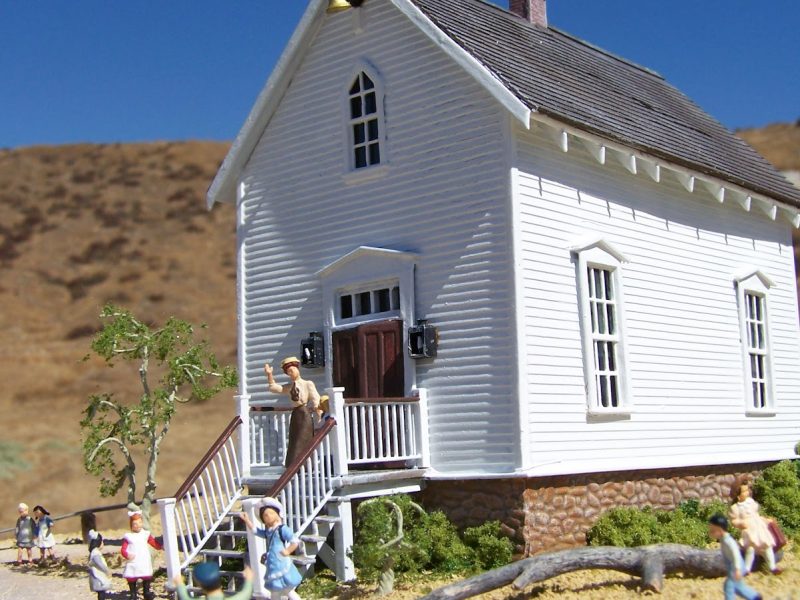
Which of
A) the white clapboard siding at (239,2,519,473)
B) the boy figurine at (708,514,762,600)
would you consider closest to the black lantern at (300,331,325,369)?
the white clapboard siding at (239,2,519,473)

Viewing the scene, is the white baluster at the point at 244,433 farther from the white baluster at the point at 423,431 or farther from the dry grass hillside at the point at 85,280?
the dry grass hillside at the point at 85,280

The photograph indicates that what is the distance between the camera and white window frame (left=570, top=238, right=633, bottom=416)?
1428 centimetres

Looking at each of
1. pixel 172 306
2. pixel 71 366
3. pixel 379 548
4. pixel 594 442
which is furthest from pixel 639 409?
pixel 172 306

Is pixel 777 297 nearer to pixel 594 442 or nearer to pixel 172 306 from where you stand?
pixel 594 442

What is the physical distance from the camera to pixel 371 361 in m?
14.8

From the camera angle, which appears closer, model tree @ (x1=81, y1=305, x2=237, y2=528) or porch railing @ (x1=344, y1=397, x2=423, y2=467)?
porch railing @ (x1=344, y1=397, x2=423, y2=467)

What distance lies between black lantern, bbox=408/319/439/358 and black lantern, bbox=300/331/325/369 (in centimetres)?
170

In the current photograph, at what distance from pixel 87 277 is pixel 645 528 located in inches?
1847

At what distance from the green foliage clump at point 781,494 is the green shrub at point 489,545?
5.34 m

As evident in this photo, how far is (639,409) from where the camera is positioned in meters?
15.1

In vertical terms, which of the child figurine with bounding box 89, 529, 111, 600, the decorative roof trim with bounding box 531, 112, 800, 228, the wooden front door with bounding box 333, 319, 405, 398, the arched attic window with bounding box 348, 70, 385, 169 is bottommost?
the child figurine with bounding box 89, 529, 111, 600

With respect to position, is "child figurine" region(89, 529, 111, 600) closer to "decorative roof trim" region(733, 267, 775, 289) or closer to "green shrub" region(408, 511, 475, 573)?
"green shrub" region(408, 511, 475, 573)

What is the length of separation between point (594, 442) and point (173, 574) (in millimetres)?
5636

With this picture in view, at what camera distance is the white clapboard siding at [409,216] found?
1368 centimetres
